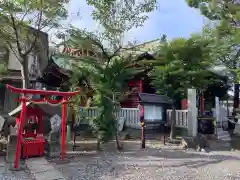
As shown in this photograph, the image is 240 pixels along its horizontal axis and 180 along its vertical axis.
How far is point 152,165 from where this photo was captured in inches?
332

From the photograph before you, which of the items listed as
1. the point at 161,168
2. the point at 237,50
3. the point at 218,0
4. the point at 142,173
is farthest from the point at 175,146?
the point at 237,50

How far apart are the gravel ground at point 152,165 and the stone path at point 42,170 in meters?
0.24

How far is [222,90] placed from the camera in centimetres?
2047

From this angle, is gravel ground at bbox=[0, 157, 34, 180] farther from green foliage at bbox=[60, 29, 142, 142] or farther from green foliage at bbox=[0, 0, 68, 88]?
green foliage at bbox=[0, 0, 68, 88]

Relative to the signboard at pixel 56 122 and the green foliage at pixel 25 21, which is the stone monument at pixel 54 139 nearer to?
the signboard at pixel 56 122

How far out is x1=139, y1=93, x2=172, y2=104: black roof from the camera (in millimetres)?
13427

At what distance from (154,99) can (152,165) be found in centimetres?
589

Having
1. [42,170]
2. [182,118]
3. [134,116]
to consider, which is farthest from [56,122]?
[182,118]

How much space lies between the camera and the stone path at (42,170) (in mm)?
6914

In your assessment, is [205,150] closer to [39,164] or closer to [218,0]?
[39,164]

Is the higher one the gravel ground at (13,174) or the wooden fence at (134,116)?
the wooden fence at (134,116)

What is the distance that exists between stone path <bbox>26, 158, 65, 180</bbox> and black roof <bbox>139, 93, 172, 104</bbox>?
20.3ft

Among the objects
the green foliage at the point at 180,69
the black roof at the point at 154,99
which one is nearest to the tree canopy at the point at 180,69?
the green foliage at the point at 180,69

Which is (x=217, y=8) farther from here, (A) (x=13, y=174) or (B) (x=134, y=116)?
(A) (x=13, y=174)
